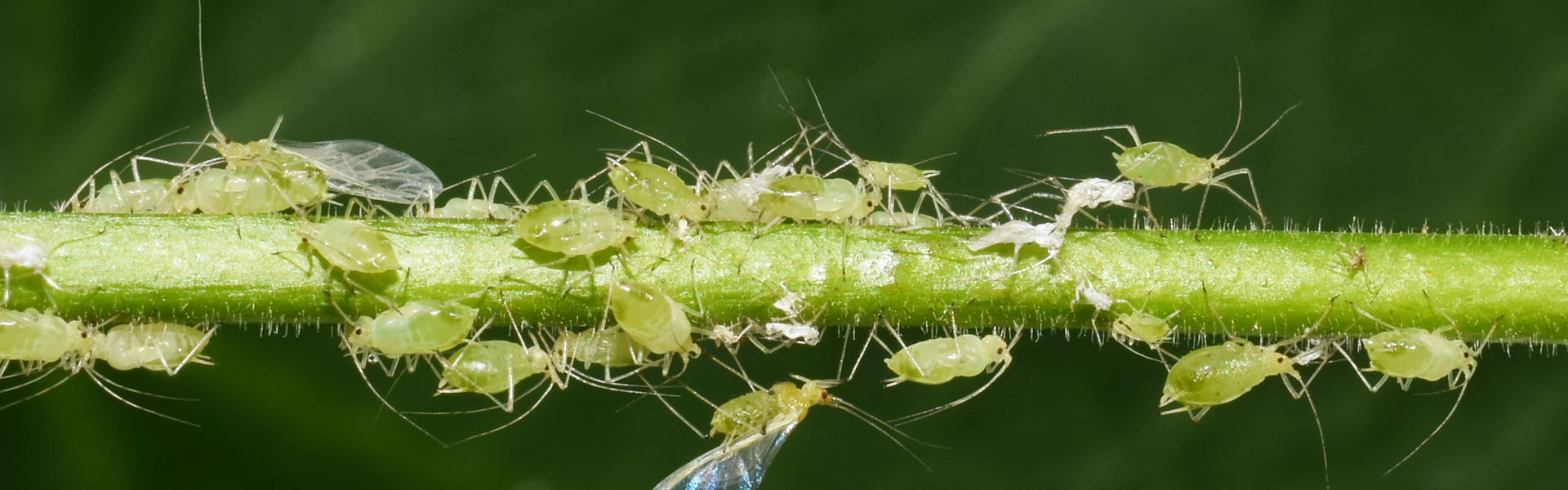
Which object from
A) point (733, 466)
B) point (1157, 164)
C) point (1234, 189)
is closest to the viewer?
point (1157, 164)

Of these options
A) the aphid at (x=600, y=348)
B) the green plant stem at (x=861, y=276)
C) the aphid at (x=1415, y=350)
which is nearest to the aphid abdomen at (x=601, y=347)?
the aphid at (x=600, y=348)

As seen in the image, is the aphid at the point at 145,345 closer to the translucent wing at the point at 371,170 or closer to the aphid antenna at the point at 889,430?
the translucent wing at the point at 371,170

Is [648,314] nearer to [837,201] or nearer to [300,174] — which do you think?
[837,201]

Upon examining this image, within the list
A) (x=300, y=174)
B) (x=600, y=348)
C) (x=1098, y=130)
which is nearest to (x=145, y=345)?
(x=300, y=174)

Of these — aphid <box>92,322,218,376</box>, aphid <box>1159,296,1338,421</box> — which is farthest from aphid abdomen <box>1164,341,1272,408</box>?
aphid <box>92,322,218,376</box>

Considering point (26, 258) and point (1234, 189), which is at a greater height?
point (1234, 189)

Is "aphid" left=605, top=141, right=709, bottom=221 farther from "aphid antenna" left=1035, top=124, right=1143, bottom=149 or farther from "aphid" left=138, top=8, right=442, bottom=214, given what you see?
"aphid antenna" left=1035, top=124, right=1143, bottom=149
